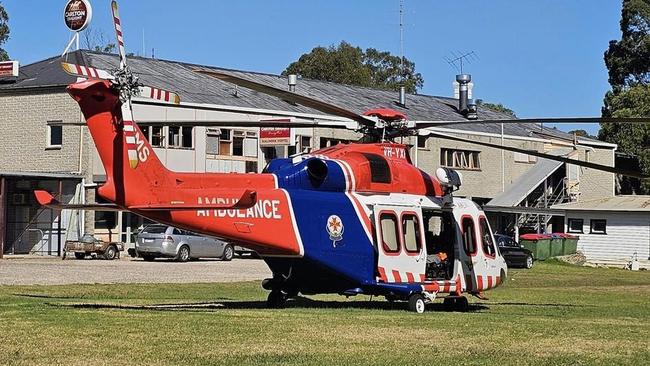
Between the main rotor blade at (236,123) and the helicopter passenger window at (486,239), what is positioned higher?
the main rotor blade at (236,123)

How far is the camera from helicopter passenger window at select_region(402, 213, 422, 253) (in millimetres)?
21594

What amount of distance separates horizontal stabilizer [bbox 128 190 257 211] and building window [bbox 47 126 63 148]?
3757 cm

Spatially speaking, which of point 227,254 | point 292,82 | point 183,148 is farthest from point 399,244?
point 292,82

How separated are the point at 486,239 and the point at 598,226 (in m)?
40.8

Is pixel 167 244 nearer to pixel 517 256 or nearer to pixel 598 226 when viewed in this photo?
pixel 517 256

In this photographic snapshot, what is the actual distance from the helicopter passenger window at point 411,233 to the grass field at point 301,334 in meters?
1.34

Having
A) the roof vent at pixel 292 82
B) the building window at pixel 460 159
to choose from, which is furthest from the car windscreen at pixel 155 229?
the building window at pixel 460 159

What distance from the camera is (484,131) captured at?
69.1 m

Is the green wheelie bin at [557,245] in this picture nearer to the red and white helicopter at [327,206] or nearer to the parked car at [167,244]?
the parked car at [167,244]

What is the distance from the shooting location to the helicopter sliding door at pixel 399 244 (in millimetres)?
21203

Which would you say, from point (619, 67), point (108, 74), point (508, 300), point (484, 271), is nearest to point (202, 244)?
point (508, 300)

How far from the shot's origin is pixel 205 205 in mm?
18406

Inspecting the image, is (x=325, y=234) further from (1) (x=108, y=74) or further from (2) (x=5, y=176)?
(2) (x=5, y=176)

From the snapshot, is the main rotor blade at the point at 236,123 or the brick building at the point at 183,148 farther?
the brick building at the point at 183,148
